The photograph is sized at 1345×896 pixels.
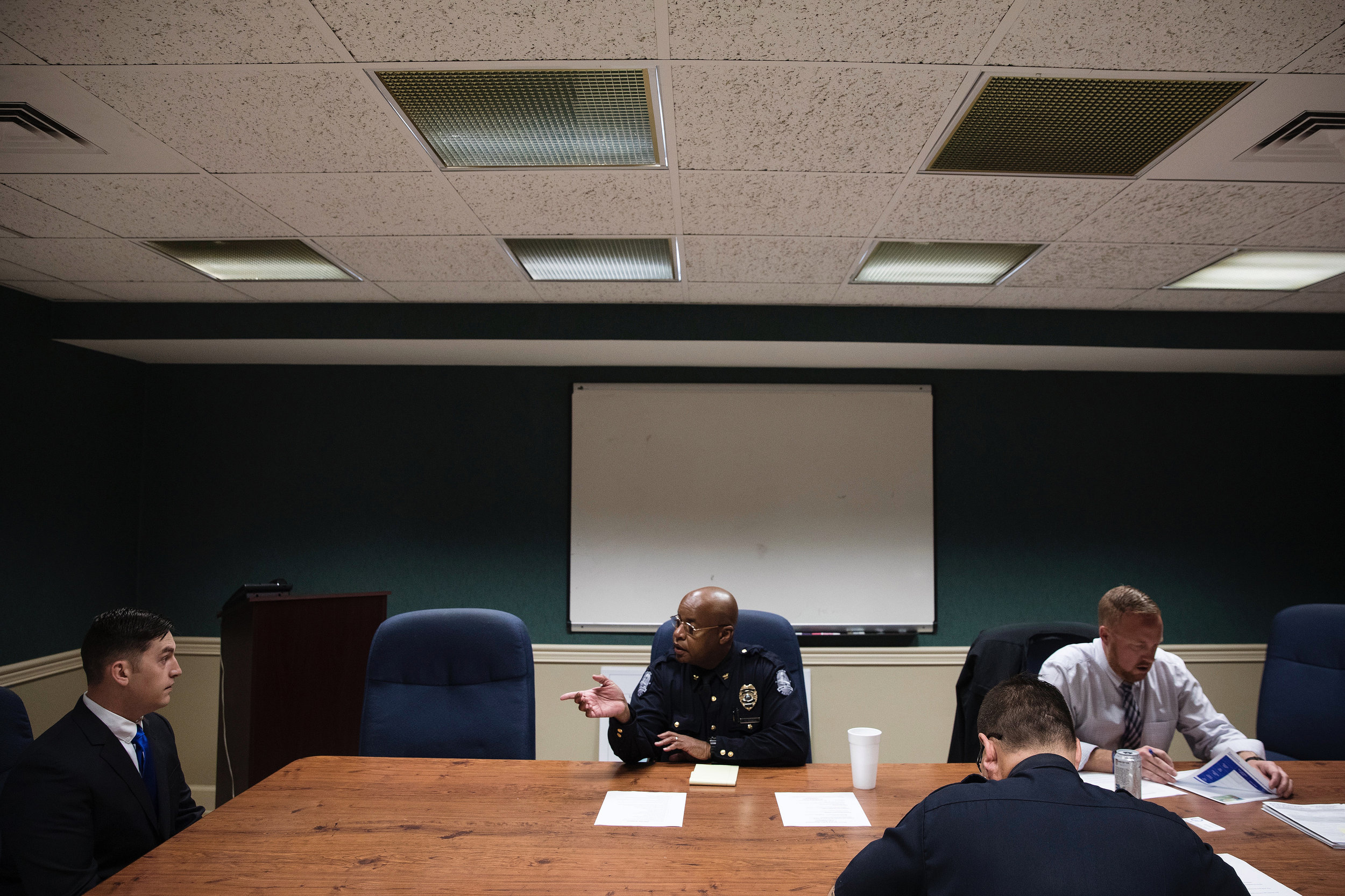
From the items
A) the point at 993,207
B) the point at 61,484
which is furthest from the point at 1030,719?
the point at 61,484

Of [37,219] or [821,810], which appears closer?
[821,810]

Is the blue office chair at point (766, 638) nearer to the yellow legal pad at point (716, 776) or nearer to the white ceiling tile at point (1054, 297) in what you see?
the yellow legal pad at point (716, 776)

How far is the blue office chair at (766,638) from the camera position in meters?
2.52

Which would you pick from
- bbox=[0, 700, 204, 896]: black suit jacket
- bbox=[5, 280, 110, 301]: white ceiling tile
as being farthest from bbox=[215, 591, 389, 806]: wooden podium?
bbox=[5, 280, 110, 301]: white ceiling tile

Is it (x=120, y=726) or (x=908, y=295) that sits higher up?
(x=908, y=295)

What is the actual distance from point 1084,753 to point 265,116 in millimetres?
2800

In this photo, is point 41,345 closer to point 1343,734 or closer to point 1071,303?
point 1071,303

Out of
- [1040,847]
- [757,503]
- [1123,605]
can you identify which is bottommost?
[1040,847]

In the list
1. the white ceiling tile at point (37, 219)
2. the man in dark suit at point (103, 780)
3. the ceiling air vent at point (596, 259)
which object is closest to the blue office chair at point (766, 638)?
the man in dark suit at point (103, 780)

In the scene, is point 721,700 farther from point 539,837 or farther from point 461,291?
point 461,291

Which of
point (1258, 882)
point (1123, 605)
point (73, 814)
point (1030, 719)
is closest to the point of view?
point (1030, 719)

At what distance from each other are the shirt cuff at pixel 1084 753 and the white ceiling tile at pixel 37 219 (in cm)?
362

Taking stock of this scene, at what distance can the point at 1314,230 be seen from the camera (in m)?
2.70

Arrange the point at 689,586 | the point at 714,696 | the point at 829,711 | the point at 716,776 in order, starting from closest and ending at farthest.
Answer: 1. the point at 716,776
2. the point at 714,696
3. the point at 829,711
4. the point at 689,586
